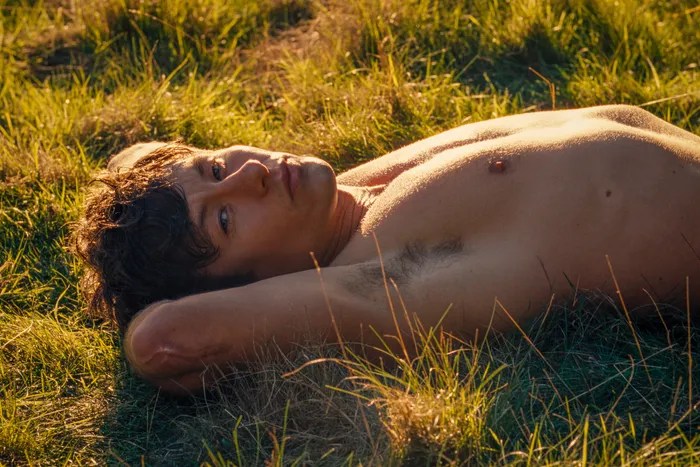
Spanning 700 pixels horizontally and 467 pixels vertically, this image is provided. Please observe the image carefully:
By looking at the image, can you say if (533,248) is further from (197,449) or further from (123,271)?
(123,271)

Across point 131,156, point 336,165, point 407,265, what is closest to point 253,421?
point 407,265

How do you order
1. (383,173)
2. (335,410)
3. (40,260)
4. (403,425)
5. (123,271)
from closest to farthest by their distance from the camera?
(403,425) → (335,410) → (123,271) → (383,173) → (40,260)

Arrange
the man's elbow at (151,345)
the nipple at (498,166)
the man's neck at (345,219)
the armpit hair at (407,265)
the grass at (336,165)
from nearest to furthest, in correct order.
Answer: the grass at (336,165) → the man's elbow at (151,345) → the armpit hair at (407,265) → the nipple at (498,166) → the man's neck at (345,219)

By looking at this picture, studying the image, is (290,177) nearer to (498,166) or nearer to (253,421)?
(498,166)

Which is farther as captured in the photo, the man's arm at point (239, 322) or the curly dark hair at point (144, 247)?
the curly dark hair at point (144, 247)

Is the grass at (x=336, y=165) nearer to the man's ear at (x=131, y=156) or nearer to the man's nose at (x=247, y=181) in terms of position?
the man's ear at (x=131, y=156)

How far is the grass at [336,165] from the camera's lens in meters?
2.97

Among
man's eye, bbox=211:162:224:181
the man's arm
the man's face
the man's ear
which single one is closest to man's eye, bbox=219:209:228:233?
the man's face

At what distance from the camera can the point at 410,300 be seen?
326 cm

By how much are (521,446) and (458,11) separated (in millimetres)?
3639

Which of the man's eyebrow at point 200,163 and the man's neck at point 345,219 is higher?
the man's eyebrow at point 200,163

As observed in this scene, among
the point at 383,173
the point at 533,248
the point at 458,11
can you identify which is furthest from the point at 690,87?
→ the point at 533,248

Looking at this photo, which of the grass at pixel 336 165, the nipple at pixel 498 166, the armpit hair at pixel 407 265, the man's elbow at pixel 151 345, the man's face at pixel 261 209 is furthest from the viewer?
the man's face at pixel 261 209

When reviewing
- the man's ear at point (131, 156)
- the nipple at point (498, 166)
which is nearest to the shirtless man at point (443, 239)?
the nipple at point (498, 166)
